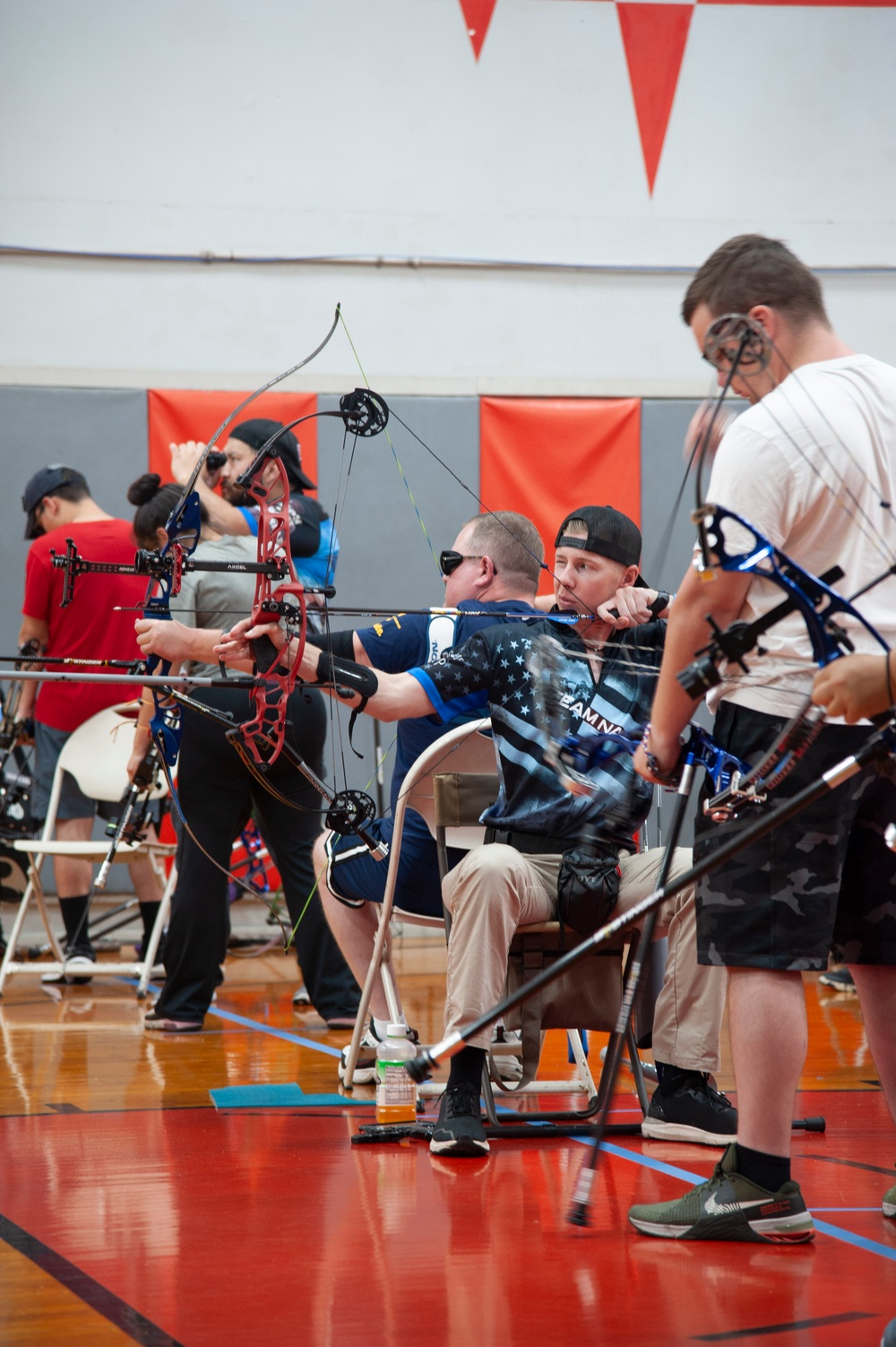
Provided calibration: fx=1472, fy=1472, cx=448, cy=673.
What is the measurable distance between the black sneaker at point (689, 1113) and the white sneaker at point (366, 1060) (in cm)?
58

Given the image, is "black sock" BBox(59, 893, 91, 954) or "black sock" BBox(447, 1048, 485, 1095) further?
"black sock" BBox(59, 893, 91, 954)

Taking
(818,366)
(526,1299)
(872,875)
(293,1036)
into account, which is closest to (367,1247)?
(526,1299)

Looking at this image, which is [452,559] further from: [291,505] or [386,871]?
[291,505]

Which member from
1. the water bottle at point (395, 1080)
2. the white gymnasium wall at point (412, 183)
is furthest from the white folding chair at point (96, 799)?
the water bottle at point (395, 1080)

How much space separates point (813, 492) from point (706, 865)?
21.2 inches

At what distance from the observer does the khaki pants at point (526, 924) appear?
8.67ft

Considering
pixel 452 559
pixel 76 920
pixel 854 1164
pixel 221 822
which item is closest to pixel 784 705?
pixel 854 1164

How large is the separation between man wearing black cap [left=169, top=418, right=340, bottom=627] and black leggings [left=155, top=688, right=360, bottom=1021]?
350 millimetres

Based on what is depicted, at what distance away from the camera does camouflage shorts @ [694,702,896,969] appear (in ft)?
6.37

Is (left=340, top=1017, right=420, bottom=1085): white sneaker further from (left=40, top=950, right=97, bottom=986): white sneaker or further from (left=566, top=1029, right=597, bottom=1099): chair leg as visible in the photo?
(left=40, top=950, right=97, bottom=986): white sneaker

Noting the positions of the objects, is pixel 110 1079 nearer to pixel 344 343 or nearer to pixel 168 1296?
pixel 168 1296

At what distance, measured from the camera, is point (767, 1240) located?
6.71ft

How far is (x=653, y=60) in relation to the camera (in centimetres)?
682

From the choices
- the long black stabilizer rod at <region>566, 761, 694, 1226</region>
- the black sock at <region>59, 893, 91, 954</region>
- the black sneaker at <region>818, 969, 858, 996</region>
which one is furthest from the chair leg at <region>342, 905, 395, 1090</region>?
the black sneaker at <region>818, 969, 858, 996</region>
